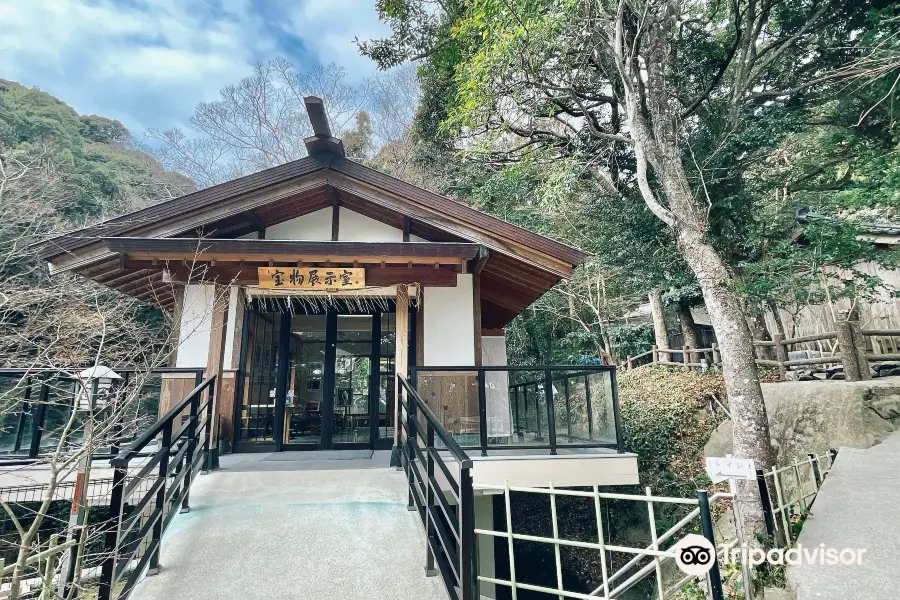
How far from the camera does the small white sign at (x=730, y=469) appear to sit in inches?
116

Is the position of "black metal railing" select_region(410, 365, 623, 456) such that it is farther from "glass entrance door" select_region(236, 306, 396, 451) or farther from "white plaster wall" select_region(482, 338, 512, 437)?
"glass entrance door" select_region(236, 306, 396, 451)

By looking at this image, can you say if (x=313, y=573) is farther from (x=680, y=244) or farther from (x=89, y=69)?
(x=89, y=69)

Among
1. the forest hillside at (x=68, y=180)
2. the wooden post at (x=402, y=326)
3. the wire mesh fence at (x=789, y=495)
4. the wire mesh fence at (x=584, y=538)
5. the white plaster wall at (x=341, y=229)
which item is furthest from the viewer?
the forest hillside at (x=68, y=180)

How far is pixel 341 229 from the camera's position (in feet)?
23.2

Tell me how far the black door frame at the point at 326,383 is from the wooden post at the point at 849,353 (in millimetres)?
7635

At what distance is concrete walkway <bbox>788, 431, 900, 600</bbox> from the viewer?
379cm

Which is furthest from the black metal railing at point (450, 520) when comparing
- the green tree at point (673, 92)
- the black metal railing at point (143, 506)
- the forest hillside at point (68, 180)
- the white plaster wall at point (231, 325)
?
the forest hillside at point (68, 180)

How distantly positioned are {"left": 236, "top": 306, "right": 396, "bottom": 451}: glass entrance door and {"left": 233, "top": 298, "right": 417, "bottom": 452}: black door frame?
15 mm

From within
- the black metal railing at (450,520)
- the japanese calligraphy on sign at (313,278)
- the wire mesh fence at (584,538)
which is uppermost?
the japanese calligraphy on sign at (313,278)

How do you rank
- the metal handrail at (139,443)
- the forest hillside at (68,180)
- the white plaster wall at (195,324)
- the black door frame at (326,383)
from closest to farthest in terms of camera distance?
1. the metal handrail at (139,443)
2. the white plaster wall at (195,324)
3. the black door frame at (326,383)
4. the forest hillside at (68,180)

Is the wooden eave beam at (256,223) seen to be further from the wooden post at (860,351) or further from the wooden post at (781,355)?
the wooden post at (781,355)

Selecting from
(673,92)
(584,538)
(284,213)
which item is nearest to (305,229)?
(284,213)

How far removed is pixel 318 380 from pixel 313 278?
172 centimetres

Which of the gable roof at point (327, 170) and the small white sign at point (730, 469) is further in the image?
the gable roof at point (327, 170)
